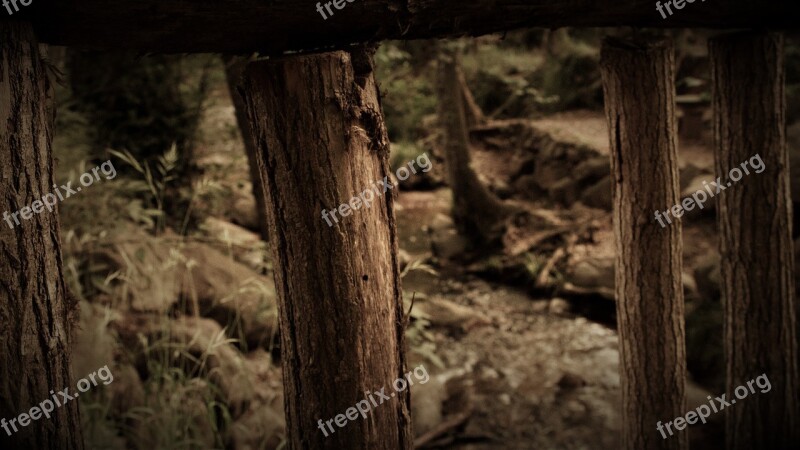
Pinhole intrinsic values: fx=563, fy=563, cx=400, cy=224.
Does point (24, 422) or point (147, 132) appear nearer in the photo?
point (24, 422)

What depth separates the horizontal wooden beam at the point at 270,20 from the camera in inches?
55.5

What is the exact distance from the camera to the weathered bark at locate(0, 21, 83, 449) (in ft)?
4.44

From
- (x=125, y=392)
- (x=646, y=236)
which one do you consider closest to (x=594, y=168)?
(x=646, y=236)

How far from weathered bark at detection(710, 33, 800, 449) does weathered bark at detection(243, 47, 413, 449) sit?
7.49 feet

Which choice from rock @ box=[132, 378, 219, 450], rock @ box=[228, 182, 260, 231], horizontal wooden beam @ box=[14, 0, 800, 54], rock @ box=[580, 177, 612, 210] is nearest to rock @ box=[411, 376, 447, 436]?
rock @ box=[132, 378, 219, 450]

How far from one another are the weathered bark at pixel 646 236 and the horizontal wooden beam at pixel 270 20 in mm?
505

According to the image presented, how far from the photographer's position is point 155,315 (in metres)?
3.66

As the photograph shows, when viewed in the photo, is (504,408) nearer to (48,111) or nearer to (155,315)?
(155,315)

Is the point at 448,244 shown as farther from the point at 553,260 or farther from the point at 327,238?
the point at 327,238

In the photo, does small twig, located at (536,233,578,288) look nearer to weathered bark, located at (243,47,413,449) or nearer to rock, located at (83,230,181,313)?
rock, located at (83,230,181,313)

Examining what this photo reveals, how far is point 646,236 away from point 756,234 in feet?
2.86

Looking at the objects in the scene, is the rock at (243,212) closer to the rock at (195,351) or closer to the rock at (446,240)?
the rock at (446,240)

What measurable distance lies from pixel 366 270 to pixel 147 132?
4.25 meters

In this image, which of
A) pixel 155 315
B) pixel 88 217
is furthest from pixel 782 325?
pixel 88 217
